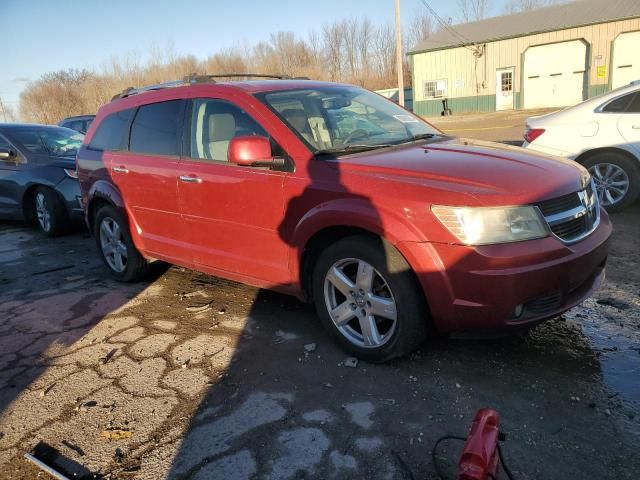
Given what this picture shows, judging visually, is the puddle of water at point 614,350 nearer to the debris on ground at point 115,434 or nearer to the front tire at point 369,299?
the front tire at point 369,299

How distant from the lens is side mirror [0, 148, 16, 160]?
7684 mm

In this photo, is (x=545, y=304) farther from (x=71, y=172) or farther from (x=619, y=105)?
(x=71, y=172)

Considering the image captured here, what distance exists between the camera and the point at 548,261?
2.78 metres

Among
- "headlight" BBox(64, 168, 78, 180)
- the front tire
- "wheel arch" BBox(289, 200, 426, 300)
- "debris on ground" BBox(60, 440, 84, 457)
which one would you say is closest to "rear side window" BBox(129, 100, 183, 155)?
"wheel arch" BBox(289, 200, 426, 300)

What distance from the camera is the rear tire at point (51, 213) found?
733 cm

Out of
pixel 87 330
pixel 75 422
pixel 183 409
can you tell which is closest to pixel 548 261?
pixel 183 409

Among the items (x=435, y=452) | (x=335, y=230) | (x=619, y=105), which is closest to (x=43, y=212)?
(x=335, y=230)

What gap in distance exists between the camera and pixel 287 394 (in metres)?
3.03

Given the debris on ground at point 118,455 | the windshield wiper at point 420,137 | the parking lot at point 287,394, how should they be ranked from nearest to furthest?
the parking lot at point 287,394
the debris on ground at point 118,455
the windshield wiper at point 420,137

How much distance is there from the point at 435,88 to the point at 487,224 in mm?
32050

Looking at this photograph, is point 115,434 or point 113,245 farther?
point 113,245

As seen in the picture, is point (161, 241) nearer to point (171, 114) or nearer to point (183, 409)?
point (171, 114)

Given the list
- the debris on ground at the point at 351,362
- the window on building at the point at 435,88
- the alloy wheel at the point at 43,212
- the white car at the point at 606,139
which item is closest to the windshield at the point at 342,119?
the debris on ground at the point at 351,362

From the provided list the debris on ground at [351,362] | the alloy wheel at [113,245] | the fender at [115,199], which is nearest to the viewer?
the debris on ground at [351,362]
